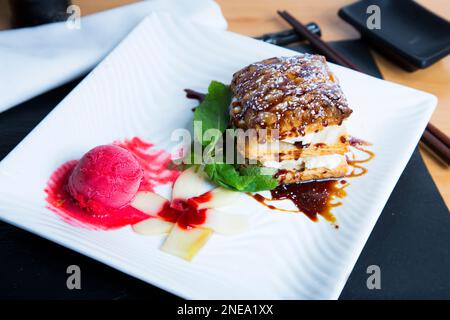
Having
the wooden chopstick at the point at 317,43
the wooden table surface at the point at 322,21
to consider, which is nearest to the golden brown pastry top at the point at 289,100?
the wooden chopstick at the point at 317,43

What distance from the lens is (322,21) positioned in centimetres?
374

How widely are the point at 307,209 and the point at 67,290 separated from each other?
3.57ft

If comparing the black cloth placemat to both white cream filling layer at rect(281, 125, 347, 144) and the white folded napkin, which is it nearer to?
white cream filling layer at rect(281, 125, 347, 144)

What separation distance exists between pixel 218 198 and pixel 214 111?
0.51 m

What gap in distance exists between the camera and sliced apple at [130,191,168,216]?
2.33 metres

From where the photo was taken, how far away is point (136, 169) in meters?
2.36

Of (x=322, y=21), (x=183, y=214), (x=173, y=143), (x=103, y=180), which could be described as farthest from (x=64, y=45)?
(x=322, y=21)

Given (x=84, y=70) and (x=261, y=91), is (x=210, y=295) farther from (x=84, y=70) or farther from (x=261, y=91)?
(x=84, y=70)

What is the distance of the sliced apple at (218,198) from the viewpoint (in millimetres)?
2375

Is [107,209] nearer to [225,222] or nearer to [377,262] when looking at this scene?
[225,222]

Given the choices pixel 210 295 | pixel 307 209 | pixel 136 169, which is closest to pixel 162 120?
pixel 136 169

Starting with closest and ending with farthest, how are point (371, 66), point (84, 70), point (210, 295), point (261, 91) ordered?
1. point (210, 295)
2. point (261, 91)
3. point (84, 70)
4. point (371, 66)

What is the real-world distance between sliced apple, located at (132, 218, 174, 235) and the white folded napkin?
112 centimetres

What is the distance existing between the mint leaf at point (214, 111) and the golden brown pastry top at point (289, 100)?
0.15 meters
